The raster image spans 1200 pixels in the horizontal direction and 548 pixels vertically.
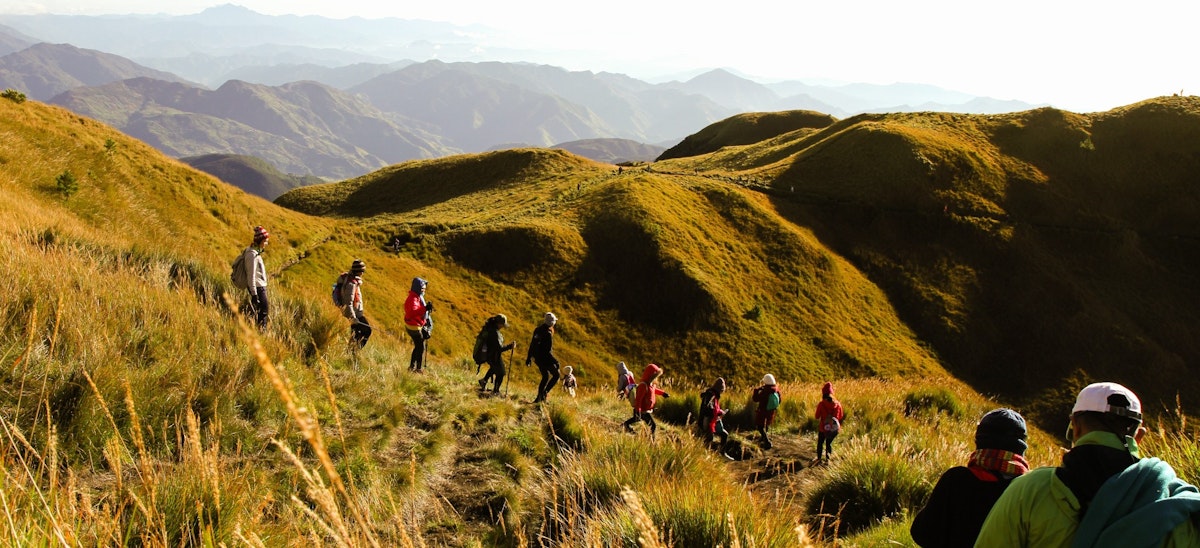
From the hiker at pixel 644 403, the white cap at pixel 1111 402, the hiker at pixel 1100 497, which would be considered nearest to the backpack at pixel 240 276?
the hiker at pixel 644 403

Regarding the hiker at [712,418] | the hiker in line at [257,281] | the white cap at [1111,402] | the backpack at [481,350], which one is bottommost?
the hiker at [712,418]

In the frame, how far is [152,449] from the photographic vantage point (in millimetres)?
5180

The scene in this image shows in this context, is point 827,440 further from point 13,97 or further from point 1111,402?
point 13,97

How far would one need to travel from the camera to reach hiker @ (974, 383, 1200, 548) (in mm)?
2764

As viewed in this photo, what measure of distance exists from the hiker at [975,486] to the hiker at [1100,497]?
538 mm

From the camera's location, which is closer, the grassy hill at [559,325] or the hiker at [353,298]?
the grassy hill at [559,325]

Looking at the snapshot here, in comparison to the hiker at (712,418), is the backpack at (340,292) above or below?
above

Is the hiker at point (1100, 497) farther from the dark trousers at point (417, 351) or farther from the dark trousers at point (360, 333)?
the dark trousers at point (417, 351)

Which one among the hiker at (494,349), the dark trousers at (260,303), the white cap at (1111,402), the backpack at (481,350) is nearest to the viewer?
the white cap at (1111,402)

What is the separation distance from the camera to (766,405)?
13000mm

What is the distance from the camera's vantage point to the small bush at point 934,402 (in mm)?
15967

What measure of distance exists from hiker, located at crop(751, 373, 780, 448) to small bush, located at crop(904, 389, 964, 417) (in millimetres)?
5079

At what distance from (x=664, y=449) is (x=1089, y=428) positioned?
13.3ft

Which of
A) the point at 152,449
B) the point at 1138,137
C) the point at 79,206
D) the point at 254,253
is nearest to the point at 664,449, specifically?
the point at 152,449
